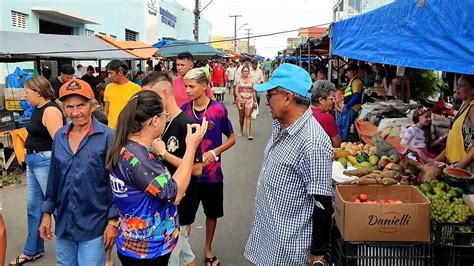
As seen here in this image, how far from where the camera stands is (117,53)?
1456 cm

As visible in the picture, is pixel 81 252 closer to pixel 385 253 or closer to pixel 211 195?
pixel 211 195

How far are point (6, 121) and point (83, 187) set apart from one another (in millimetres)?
6087

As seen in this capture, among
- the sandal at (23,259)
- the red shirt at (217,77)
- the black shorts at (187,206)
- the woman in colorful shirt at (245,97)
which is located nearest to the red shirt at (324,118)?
the black shorts at (187,206)

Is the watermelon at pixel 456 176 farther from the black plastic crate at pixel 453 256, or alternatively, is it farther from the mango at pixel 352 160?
the mango at pixel 352 160

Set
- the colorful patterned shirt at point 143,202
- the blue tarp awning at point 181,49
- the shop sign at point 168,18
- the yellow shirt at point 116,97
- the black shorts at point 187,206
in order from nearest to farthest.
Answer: the colorful patterned shirt at point 143,202 → the black shorts at point 187,206 → the yellow shirt at point 116,97 → the blue tarp awning at point 181,49 → the shop sign at point 168,18

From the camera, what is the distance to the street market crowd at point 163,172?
8.62ft

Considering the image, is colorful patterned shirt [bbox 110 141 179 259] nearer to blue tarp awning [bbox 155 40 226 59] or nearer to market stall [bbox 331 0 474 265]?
market stall [bbox 331 0 474 265]

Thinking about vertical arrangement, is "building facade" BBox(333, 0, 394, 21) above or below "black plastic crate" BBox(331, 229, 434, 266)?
above

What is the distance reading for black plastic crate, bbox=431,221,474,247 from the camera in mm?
3182

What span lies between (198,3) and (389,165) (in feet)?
85.7

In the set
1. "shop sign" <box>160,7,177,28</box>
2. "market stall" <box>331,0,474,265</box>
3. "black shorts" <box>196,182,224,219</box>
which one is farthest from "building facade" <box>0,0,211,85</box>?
"market stall" <box>331,0,474,265</box>

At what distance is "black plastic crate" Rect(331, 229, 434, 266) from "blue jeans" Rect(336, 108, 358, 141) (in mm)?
6330

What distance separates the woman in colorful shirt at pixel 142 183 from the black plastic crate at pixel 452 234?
5.72ft

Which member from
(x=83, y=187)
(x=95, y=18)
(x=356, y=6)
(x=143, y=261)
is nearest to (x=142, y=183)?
(x=143, y=261)
